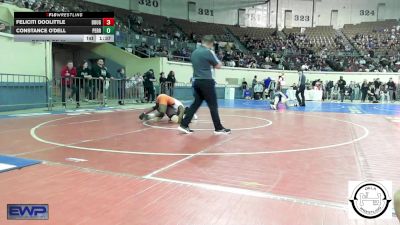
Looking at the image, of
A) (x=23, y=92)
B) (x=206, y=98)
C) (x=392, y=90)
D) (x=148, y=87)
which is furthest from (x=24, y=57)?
(x=392, y=90)

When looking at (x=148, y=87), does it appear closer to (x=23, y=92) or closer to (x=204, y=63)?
(x=23, y=92)

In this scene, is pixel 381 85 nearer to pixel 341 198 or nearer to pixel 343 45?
pixel 343 45

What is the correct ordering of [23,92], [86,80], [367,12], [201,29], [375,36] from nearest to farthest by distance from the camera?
[23,92]
[86,80]
[375,36]
[201,29]
[367,12]

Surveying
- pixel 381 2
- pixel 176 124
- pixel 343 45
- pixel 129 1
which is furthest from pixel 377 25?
pixel 176 124

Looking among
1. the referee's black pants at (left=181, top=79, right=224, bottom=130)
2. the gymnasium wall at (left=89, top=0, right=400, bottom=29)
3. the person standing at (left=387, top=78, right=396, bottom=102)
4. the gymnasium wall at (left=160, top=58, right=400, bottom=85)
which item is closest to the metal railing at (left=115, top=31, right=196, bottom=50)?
the gymnasium wall at (left=160, top=58, right=400, bottom=85)

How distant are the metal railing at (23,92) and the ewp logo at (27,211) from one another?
10515mm

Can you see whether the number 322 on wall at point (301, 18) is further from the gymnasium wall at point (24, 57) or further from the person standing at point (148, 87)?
the gymnasium wall at point (24, 57)

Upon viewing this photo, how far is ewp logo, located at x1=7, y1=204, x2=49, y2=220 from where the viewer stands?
2701 mm

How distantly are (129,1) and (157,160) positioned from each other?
1241 inches

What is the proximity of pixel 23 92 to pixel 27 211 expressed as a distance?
11.6 metres

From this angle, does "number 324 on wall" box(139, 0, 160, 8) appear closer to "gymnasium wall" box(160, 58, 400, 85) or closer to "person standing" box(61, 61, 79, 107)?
"gymnasium wall" box(160, 58, 400, 85)

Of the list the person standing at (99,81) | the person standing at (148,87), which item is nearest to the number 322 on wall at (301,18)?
the person standing at (148,87)

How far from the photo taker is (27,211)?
2.79 metres

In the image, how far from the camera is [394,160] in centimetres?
485
